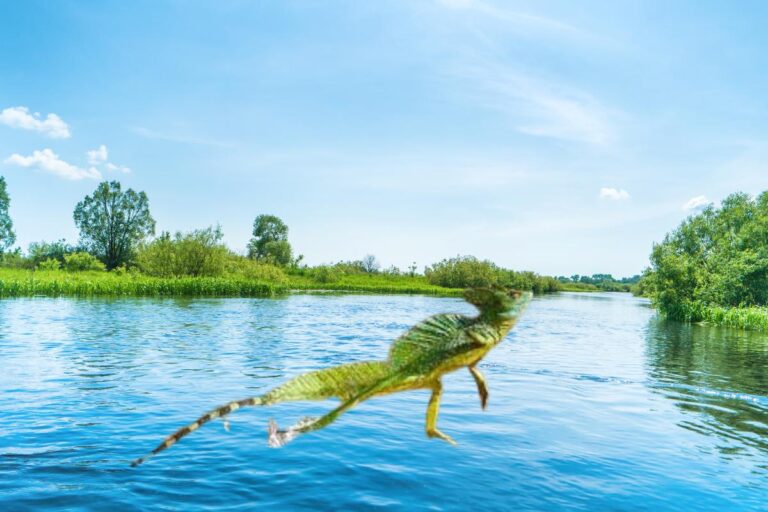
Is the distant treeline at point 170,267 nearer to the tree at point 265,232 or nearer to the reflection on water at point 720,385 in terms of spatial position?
the tree at point 265,232

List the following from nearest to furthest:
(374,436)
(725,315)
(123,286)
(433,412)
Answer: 1. (433,412)
2. (374,436)
3. (725,315)
4. (123,286)

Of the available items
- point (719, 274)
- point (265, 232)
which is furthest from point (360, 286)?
point (265, 232)

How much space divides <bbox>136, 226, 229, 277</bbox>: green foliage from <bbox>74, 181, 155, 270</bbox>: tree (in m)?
34.1

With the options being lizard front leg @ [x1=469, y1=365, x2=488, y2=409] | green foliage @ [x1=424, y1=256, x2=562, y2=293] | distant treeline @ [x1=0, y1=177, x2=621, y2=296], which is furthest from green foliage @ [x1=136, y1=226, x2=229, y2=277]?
lizard front leg @ [x1=469, y1=365, x2=488, y2=409]

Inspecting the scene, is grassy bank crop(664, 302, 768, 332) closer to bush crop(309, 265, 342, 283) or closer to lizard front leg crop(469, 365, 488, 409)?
lizard front leg crop(469, 365, 488, 409)

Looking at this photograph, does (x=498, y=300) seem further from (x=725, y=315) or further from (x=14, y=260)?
(x=14, y=260)

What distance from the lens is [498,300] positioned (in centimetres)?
88

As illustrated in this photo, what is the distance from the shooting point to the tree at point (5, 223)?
84.6 meters

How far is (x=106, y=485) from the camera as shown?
8117 mm

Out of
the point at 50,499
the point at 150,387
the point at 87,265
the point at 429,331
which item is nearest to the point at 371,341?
the point at 150,387

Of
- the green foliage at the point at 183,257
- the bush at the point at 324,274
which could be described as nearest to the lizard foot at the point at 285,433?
the green foliage at the point at 183,257

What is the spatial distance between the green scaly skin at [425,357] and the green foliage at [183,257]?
229ft

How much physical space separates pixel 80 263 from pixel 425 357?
91357mm

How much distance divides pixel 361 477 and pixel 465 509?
1748mm
